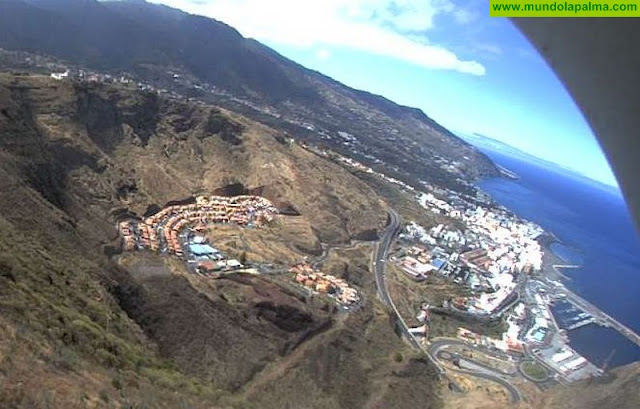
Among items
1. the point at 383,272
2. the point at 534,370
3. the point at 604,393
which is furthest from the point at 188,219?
the point at 604,393

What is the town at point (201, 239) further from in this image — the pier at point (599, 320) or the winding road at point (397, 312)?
the pier at point (599, 320)

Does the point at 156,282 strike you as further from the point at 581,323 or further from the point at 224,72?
the point at 224,72

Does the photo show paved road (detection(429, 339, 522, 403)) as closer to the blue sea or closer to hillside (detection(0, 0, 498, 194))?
the blue sea

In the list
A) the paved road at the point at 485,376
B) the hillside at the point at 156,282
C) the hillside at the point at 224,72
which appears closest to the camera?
the hillside at the point at 156,282

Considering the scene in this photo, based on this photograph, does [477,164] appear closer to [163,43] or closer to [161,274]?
[163,43]

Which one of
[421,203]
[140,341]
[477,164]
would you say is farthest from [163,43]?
[140,341]

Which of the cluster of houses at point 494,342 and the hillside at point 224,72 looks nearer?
the cluster of houses at point 494,342

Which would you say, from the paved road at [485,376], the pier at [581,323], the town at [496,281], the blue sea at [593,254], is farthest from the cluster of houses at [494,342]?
the pier at [581,323]
